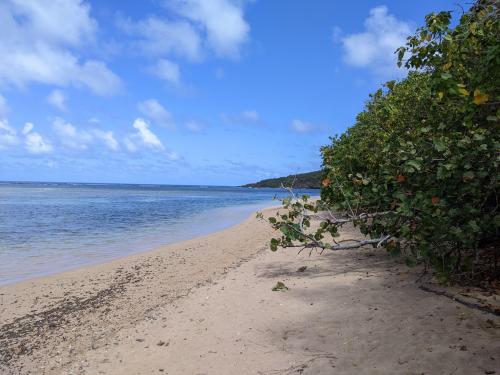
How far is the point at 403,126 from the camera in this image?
1096cm

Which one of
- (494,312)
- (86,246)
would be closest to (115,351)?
(494,312)

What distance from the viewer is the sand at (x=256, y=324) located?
488 cm

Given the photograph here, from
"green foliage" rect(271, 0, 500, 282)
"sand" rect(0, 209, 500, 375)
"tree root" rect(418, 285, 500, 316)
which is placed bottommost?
"sand" rect(0, 209, 500, 375)

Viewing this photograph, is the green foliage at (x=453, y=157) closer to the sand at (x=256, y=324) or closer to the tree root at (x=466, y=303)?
the tree root at (x=466, y=303)

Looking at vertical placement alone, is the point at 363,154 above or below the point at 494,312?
above

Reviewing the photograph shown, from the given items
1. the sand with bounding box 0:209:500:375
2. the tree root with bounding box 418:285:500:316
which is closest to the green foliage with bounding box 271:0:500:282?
the tree root with bounding box 418:285:500:316

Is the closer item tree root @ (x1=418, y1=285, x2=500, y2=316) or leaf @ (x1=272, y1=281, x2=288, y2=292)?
tree root @ (x1=418, y1=285, x2=500, y2=316)

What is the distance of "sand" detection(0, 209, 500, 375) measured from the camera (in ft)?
16.0

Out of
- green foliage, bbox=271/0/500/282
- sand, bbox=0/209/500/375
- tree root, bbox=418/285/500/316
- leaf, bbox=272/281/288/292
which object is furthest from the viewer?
leaf, bbox=272/281/288/292

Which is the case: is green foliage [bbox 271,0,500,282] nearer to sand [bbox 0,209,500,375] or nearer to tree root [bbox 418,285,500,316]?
tree root [bbox 418,285,500,316]

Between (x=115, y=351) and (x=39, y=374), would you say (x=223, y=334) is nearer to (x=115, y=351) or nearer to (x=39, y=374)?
(x=115, y=351)

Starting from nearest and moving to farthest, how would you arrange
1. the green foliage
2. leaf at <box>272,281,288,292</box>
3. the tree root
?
the green foliage, the tree root, leaf at <box>272,281,288,292</box>

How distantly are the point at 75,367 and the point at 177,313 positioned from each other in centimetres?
209

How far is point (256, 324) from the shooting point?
6.51 m
